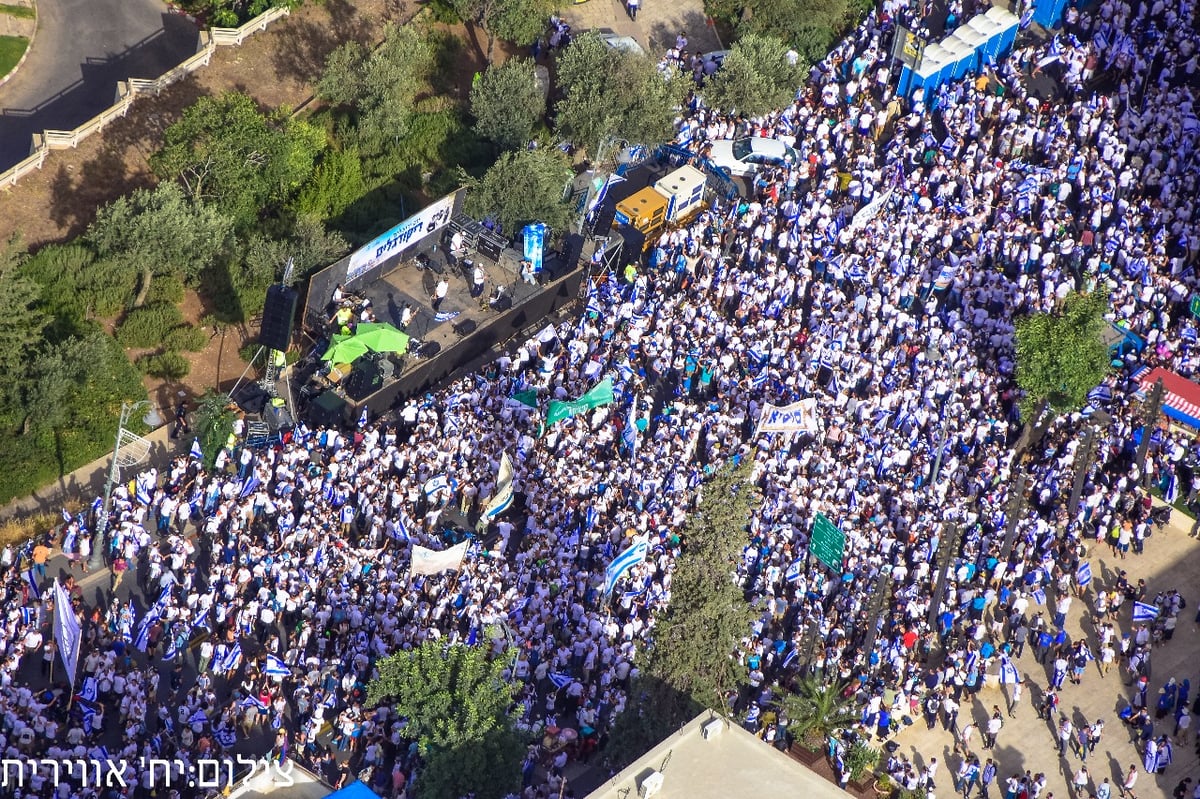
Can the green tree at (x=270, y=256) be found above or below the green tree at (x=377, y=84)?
below

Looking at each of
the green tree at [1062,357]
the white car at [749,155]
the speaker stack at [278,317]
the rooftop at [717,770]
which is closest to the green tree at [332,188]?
the speaker stack at [278,317]

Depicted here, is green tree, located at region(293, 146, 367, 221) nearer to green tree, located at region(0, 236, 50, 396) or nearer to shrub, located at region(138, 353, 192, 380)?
shrub, located at region(138, 353, 192, 380)

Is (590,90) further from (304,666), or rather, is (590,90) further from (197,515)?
(304,666)

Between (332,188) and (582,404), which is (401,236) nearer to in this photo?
(332,188)

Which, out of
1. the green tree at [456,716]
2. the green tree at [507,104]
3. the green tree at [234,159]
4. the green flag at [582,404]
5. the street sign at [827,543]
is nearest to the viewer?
the green tree at [456,716]

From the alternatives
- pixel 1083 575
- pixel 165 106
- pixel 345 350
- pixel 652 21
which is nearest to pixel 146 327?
pixel 345 350

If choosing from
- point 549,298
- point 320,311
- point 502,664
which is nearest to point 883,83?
point 549,298

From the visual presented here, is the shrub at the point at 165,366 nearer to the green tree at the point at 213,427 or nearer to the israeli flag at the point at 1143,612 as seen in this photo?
the green tree at the point at 213,427
